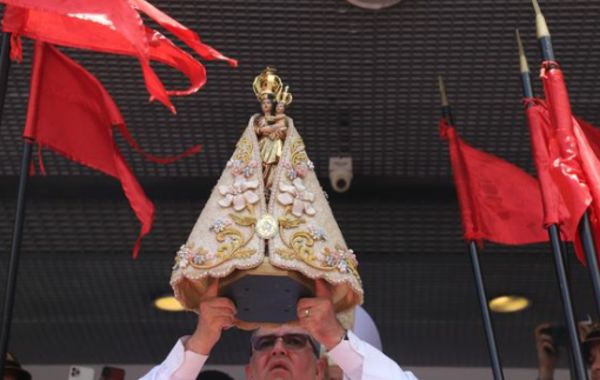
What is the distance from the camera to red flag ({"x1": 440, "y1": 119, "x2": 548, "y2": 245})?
508cm

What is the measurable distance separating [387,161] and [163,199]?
106 centimetres

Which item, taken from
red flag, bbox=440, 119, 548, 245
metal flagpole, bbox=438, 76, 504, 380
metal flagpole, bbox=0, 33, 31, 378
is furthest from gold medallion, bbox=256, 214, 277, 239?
red flag, bbox=440, 119, 548, 245

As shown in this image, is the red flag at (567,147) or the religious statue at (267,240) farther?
the red flag at (567,147)

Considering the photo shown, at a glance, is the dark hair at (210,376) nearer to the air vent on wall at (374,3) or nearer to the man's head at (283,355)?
the man's head at (283,355)

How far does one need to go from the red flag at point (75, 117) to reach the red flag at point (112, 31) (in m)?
0.17

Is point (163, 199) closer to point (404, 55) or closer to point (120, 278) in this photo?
point (120, 278)

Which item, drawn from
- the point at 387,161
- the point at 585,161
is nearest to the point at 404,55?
the point at 387,161

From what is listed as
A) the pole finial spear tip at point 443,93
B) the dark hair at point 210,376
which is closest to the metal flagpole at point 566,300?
the pole finial spear tip at point 443,93

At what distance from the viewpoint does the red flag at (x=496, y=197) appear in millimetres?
5078

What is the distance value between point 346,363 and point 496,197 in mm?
1559

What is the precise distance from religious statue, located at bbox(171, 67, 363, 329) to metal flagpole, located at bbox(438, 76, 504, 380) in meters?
0.79

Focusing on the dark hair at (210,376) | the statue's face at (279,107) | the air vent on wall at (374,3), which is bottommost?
the dark hair at (210,376)

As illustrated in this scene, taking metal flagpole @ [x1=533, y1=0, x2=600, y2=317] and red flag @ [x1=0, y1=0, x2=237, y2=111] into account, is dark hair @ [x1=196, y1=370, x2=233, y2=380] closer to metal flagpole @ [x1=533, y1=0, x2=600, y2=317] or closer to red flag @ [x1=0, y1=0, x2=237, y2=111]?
red flag @ [x1=0, y1=0, x2=237, y2=111]

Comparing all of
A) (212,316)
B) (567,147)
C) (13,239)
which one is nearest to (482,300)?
(567,147)
